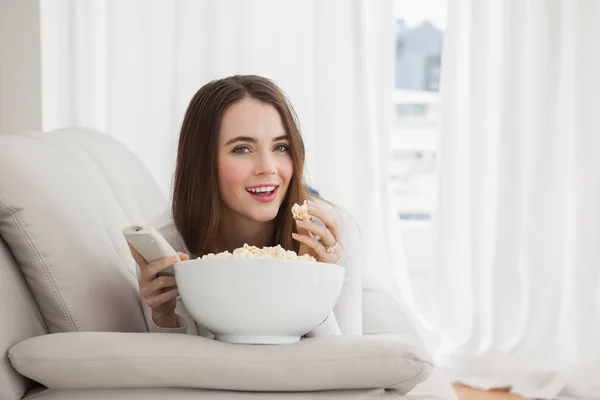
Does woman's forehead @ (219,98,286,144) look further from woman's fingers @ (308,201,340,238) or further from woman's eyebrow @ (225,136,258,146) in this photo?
woman's fingers @ (308,201,340,238)

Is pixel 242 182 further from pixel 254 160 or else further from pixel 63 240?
pixel 63 240

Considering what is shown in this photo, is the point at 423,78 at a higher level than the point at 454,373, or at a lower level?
higher

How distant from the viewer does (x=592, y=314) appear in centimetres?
350

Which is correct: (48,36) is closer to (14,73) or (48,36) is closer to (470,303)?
(14,73)

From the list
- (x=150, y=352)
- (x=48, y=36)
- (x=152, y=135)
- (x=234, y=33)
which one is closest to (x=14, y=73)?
(x=48, y=36)

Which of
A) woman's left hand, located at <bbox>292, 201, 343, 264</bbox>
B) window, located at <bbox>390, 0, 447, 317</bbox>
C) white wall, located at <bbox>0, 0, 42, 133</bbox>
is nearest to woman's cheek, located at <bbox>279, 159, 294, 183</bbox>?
woman's left hand, located at <bbox>292, 201, 343, 264</bbox>

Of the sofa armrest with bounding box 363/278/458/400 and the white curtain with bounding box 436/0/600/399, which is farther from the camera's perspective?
the white curtain with bounding box 436/0/600/399

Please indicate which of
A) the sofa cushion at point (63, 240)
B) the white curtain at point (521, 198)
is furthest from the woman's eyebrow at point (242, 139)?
the white curtain at point (521, 198)

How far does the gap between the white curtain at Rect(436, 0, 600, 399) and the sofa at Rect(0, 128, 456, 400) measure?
5.72ft

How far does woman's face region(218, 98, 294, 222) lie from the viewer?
184cm

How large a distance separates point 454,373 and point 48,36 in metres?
Answer: 2.39

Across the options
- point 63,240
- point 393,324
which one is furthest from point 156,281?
point 393,324

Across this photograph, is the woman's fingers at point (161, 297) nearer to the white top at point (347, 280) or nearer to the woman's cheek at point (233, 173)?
the white top at point (347, 280)

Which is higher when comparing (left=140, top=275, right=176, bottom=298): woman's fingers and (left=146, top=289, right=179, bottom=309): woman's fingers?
(left=140, top=275, right=176, bottom=298): woman's fingers
